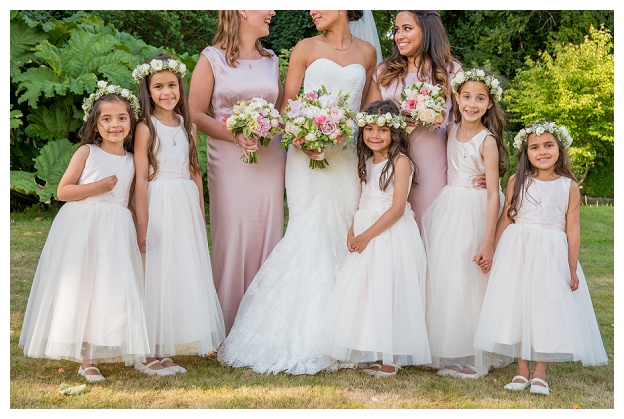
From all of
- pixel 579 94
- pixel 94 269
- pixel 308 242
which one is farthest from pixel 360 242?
pixel 579 94

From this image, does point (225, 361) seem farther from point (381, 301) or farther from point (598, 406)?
point (598, 406)

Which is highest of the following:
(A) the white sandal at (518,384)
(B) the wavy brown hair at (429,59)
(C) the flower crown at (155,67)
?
(B) the wavy brown hair at (429,59)

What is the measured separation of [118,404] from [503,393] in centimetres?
243

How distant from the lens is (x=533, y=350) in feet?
16.5

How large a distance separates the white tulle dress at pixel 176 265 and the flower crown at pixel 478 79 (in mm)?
2030

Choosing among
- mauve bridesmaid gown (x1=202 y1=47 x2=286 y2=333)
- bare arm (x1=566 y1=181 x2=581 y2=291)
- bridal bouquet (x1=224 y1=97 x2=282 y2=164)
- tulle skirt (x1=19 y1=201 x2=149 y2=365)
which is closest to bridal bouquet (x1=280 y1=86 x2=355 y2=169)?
bridal bouquet (x1=224 y1=97 x2=282 y2=164)

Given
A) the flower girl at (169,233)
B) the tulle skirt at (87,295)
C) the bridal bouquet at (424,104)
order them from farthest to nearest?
the bridal bouquet at (424,104) < the flower girl at (169,233) < the tulle skirt at (87,295)

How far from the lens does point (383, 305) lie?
17.1 ft

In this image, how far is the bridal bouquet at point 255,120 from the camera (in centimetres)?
541

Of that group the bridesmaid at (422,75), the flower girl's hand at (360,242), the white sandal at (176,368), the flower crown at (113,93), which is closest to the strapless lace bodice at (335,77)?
the bridesmaid at (422,75)

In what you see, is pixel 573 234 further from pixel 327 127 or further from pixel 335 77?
pixel 335 77

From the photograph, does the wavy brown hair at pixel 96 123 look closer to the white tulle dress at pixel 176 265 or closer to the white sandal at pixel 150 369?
the white tulle dress at pixel 176 265

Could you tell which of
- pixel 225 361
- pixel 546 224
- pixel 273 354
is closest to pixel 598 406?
pixel 546 224

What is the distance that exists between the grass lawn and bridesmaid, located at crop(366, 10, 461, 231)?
1289mm
